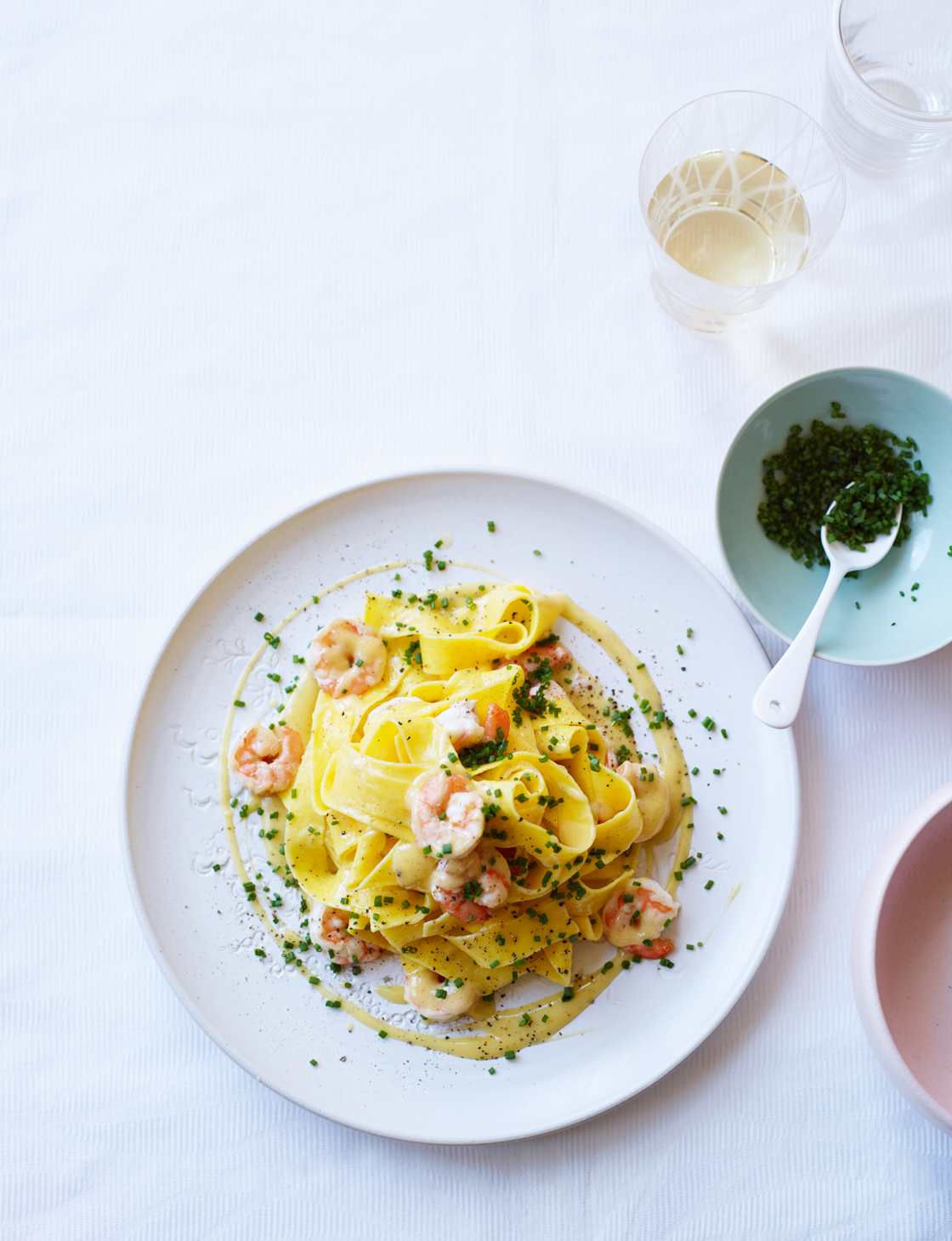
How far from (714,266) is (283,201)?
5.37ft

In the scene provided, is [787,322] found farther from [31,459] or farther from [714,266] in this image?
[31,459]

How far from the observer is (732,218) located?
9.78 feet

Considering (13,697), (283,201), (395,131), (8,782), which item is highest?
(395,131)

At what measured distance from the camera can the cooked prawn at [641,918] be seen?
8.98ft

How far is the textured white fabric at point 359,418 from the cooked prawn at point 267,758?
23.4 inches

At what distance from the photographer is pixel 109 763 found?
312 centimetres

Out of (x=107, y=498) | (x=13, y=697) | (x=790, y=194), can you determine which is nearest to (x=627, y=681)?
(x=790, y=194)

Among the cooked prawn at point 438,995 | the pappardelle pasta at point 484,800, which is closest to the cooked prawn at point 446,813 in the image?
the pappardelle pasta at point 484,800

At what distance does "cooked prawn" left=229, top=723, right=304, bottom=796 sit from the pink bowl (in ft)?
6.32

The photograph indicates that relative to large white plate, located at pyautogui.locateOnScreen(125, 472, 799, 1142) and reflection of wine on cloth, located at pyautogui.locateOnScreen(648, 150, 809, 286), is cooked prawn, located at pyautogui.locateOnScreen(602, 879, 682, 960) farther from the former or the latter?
reflection of wine on cloth, located at pyautogui.locateOnScreen(648, 150, 809, 286)

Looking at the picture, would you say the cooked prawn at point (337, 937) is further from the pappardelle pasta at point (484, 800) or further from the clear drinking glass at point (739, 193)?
the clear drinking glass at point (739, 193)

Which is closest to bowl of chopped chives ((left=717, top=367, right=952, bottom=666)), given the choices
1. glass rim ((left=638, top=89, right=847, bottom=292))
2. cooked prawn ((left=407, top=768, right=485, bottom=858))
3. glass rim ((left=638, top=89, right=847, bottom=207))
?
glass rim ((left=638, top=89, right=847, bottom=292))

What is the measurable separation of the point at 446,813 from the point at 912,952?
167 centimetres

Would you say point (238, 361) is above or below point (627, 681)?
above
